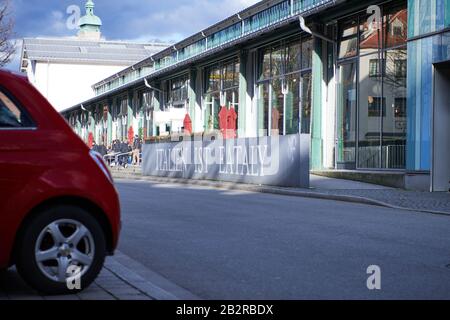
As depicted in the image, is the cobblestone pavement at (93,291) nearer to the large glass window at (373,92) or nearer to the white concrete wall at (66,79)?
the large glass window at (373,92)

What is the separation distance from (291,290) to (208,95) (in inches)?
1322

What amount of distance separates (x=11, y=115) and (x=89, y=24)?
11180 cm

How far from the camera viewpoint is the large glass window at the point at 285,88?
29.0 metres

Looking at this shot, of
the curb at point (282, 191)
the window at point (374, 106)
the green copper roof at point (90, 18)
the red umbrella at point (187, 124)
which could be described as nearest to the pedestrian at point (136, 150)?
the red umbrella at point (187, 124)

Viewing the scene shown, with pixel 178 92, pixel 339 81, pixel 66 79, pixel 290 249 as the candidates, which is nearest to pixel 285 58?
pixel 339 81

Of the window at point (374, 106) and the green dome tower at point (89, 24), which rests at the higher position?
the green dome tower at point (89, 24)

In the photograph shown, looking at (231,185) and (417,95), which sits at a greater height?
(417,95)

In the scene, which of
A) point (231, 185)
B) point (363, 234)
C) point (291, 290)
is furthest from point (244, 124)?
point (291, 290)

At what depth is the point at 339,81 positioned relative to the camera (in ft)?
87.3

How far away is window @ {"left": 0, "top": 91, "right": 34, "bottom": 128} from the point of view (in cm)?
570

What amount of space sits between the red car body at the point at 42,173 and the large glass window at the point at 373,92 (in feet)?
56.2

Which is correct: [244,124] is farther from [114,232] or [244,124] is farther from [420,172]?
[114,232]

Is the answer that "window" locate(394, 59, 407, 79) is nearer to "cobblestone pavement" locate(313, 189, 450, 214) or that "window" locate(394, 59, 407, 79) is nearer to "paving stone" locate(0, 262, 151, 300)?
"cobblestone pavement" locate(313, 189, 450, 214)

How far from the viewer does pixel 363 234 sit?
34.5 feet
